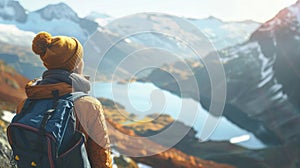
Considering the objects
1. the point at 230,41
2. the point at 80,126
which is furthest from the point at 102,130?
the point at 230,41

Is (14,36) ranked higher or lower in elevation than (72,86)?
lower

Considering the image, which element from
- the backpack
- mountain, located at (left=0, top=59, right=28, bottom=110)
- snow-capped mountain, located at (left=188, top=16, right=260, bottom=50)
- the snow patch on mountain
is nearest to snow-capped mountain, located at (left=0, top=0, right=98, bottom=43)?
the snow patch on mountain

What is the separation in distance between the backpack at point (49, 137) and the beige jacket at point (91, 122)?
0.18ft

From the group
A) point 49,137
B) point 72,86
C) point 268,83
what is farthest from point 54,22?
point 49,137

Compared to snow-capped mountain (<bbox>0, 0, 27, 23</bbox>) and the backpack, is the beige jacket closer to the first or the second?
the backpack

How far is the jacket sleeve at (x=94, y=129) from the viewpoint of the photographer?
2291mm

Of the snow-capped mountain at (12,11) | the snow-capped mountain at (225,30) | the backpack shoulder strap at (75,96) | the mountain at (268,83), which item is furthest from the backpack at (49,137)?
the snow-capped mountain at (12,11)

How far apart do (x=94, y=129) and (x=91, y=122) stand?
5 centimetres

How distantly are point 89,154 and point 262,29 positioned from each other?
4310 centimetres

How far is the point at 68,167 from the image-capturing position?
7.30ft

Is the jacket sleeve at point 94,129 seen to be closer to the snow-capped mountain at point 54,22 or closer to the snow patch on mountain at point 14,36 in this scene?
the snow patch on mountain at point 14,36

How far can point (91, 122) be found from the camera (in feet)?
7.62

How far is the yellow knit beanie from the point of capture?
2.39 metres

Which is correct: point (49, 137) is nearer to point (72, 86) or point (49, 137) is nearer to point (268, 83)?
point (72, 86)
